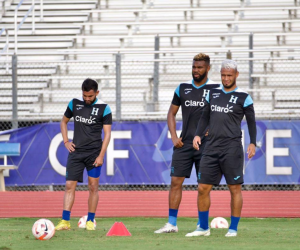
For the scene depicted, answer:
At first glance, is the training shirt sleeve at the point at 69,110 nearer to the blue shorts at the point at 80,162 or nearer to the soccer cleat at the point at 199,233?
the blue shorts at the point at 80,162

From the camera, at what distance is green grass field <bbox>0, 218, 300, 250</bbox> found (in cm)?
702

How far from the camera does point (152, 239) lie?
7719 mm

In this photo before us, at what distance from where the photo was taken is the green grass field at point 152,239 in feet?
23.0

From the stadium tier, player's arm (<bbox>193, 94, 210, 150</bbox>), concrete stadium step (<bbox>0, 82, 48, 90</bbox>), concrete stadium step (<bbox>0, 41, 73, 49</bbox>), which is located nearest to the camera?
player's arm (<bbox>193, 94, 210, 150</bbox>)

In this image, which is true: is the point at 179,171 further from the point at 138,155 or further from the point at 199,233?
the point at 138,155

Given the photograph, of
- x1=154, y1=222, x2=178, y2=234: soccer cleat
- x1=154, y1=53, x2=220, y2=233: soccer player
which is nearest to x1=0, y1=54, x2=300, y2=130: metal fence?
x1=154, y1=53, x2=220, y2=233: soccer player

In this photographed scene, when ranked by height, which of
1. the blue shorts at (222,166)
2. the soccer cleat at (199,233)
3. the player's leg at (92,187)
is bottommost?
the soccer cleat at (199,233)

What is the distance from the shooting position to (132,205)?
12.6 m

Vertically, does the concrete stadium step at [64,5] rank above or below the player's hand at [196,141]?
above

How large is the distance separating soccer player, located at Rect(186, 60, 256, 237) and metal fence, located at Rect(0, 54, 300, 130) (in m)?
6.98

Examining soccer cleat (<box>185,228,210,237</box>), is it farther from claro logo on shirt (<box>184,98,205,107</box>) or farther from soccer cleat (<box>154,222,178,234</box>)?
claro logo on shirt (<box>184,98,205,107</box>)

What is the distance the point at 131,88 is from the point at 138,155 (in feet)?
8.82

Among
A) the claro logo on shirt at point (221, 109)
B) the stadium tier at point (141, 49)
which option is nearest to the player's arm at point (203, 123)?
the claro logo on shirt at point (221, 109)

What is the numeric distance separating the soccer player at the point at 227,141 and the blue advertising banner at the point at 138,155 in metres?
6.55
